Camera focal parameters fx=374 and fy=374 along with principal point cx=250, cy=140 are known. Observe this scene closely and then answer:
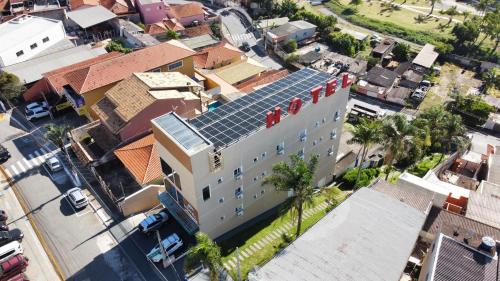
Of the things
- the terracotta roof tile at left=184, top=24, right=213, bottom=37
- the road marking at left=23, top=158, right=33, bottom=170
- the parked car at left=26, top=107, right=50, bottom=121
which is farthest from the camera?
the terracotta roof tile at left=184, top=24, right=213, bottom=37

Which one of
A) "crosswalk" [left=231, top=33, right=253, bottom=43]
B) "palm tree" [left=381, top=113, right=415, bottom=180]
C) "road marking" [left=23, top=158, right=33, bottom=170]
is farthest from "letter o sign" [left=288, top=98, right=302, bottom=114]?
"crosswalk" [left=231, top=33, right=253, bottom=43]

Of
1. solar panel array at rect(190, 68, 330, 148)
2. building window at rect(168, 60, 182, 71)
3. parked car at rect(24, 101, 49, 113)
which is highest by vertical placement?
solar panel array at rect(190, 68, 330, 148)

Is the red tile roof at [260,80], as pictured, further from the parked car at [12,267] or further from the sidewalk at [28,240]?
the parked car at [12,267]

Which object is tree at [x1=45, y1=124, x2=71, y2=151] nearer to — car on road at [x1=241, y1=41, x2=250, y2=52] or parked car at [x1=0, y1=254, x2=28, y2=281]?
parked car at [x1=0, y1=254, x2=28, y2=281]

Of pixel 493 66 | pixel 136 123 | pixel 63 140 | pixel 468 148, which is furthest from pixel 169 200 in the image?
pixel 493 66

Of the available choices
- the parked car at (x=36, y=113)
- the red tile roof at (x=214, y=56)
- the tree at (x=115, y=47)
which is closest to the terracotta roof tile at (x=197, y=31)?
the red tile roof at (x=214, y=56)

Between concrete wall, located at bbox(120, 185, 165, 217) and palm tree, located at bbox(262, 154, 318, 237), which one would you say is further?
concrete wall, located at bbox(120, 185, 165, 217)

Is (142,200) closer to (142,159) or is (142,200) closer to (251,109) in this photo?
(142,159)

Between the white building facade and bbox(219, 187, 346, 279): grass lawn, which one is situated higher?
the white building facade

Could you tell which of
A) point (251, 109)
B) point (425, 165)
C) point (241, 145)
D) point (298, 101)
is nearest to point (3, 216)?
point (241, 145)
